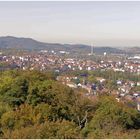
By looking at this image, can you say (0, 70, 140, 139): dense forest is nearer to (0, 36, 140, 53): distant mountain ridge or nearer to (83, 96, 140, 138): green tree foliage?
(83, 96, 140, 138): green tree foliage

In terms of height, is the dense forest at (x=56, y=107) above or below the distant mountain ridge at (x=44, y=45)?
above

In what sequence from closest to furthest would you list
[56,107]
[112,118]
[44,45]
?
[112,118] → [56,107] → [44,45]

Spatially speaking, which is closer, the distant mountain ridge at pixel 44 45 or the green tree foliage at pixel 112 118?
the green tree foliage at pixel 112 118

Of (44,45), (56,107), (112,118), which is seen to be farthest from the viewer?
(44,45)

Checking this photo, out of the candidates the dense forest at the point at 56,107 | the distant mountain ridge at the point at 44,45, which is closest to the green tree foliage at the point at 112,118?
the dense forest at the point at 56,107

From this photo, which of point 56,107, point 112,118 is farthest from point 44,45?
point 112,118

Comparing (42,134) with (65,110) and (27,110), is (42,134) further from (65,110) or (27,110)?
(65,110)

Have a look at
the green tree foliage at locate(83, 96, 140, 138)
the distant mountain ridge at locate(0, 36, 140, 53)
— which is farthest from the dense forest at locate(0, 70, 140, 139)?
the distant mountain ridge at locate(0, 36, 140, 53)

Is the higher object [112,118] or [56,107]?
[56,107]

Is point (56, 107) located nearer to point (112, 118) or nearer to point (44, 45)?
point (112, 118)

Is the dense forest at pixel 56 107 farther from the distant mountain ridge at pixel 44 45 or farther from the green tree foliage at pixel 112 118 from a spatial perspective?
Answer: the distant mountain ridge at pixel 44 45

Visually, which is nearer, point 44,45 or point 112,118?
point 112,118
